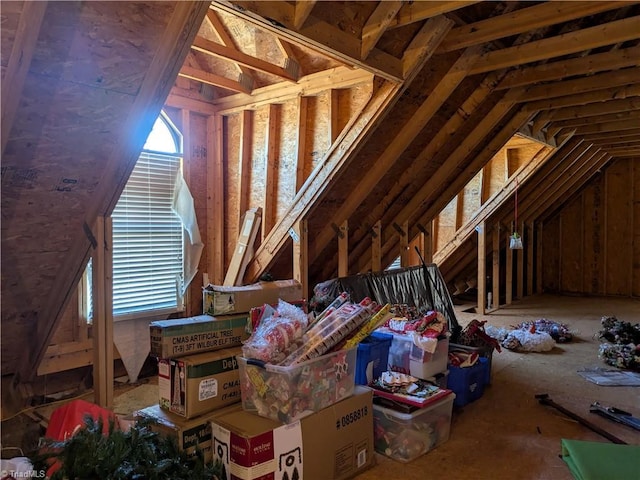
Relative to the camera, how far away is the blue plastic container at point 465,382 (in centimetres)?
320

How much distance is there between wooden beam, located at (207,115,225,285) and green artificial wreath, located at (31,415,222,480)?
255cm

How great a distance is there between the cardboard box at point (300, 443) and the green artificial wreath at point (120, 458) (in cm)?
13

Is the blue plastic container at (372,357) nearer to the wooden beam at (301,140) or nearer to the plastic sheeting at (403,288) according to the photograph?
the plastic sheeting at (403,288)

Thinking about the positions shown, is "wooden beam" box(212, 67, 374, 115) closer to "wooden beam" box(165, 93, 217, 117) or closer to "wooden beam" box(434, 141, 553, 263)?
"wooden beam" box(165, 93, 217, 117)

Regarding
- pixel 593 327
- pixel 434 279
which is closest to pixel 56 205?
pixel 434 279

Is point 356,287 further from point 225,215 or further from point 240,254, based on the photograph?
point 225,215

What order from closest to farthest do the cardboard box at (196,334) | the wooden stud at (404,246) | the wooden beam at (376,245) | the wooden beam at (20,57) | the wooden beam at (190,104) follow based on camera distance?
the wooden beam at (20,57) → the cardboard box at (196,334) → the wooden beam at (190,104) → the wooden beam at (376,245) → the wooden stud at (404,246)

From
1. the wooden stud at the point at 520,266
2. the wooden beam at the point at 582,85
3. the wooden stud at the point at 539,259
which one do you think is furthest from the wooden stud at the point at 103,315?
the wooden stud at the point at 539,259

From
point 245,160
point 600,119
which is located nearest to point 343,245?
point 245,160

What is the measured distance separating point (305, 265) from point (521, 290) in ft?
18.7

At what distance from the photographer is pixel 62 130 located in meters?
1.88

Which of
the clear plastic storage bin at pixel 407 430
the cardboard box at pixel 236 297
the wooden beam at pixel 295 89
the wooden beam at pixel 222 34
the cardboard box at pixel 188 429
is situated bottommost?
the clear plastic storage bin at pixel 407 430

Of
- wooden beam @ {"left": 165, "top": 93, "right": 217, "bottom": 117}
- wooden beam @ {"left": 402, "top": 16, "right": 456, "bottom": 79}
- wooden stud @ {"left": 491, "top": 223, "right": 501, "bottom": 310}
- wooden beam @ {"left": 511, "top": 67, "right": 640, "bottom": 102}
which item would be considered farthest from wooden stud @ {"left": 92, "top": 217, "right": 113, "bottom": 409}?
wooden stud @ {"left": 491, "top": 223, "right": 501, "bottom": 310}

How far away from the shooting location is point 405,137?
353 cm
